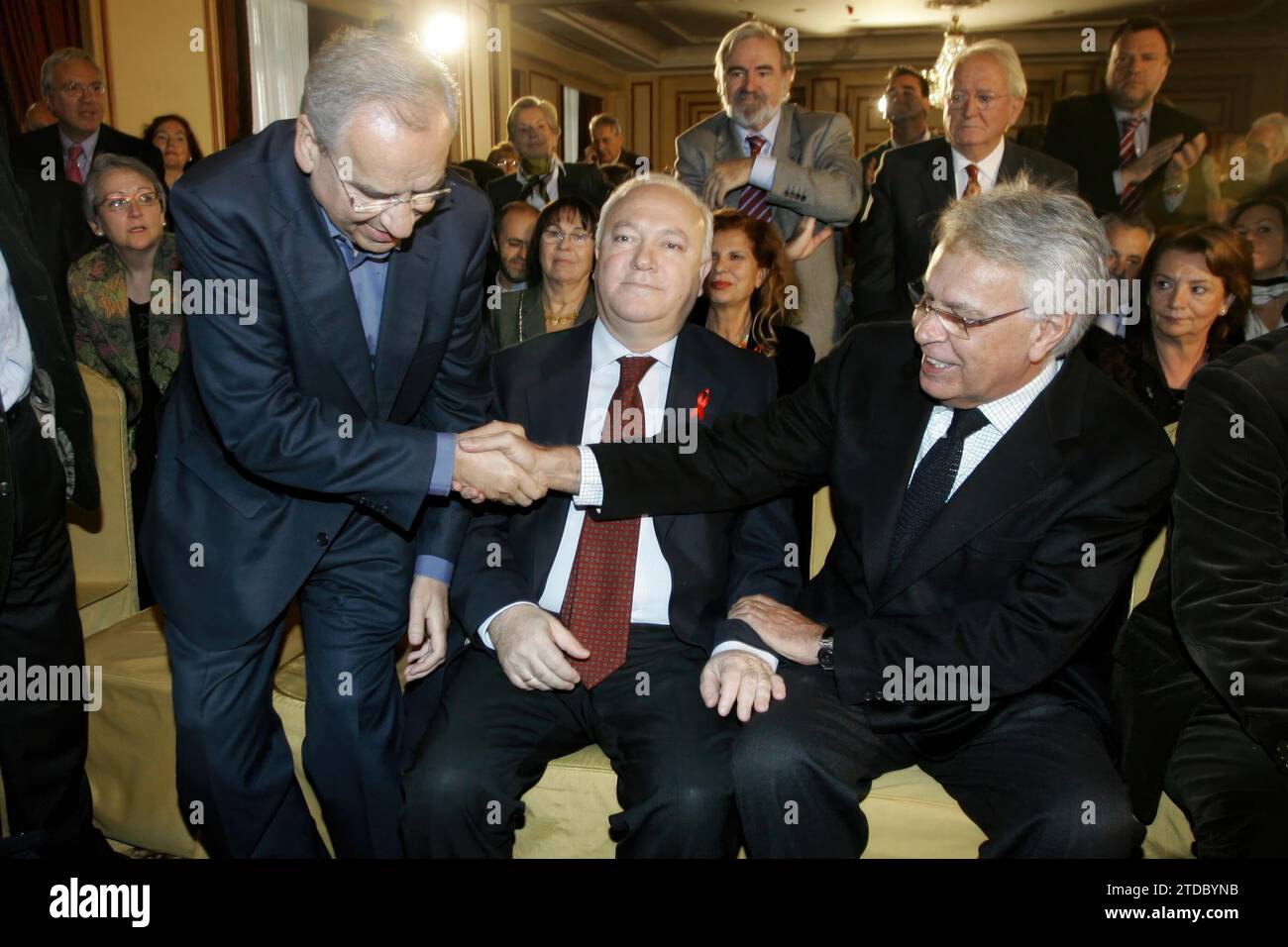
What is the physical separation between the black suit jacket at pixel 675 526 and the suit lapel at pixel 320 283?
47 cm

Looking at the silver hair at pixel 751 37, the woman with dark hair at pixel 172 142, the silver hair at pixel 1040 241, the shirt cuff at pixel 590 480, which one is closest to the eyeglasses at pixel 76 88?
the woman with dark hair at pixel 172 142

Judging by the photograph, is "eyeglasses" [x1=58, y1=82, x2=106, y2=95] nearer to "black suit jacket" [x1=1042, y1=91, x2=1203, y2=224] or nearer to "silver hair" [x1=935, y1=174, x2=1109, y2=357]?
"black suit jacket" [x1=1042, y1=91, x2=1203, y2=224]

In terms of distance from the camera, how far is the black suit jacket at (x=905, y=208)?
349cm

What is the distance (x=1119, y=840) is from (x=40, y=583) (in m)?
2.05

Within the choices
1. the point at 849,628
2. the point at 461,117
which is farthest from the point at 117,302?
the point at 461,117

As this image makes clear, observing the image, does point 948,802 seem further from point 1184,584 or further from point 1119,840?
point 1184,584

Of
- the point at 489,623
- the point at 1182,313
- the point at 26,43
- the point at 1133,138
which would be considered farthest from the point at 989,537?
the point at 26,43

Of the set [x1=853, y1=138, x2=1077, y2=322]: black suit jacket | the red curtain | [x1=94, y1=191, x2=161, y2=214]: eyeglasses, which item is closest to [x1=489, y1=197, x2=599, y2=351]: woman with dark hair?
[x1=853, y1=138, x2=1077, y2=322]: black suit jacket

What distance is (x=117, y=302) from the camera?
338 cm

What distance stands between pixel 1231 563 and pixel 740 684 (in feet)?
2.95

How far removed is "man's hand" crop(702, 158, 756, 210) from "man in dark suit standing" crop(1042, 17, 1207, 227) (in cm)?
149

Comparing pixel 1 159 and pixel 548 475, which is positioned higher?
pixel 1 159

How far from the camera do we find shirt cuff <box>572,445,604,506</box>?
6.77 feet

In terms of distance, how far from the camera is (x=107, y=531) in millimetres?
2711
